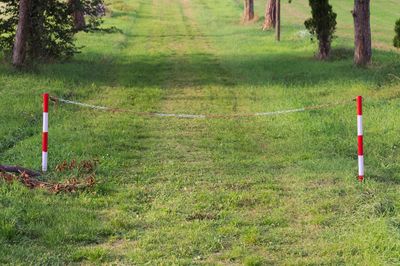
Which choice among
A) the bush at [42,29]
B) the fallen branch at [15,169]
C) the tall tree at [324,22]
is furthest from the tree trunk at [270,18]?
the fallen branch at [15,169]

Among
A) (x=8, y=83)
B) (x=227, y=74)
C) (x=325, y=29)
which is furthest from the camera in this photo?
(x=325, y=29)

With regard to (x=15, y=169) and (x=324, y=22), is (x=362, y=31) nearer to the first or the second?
(x=324, y=22)

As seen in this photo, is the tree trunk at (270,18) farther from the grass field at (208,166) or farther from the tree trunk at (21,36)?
the tree trunk at (21,36)

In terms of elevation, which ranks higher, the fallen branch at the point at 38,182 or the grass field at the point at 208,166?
the fallen branch at the point at 38,182

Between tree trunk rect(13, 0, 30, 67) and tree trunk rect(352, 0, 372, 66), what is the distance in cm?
993

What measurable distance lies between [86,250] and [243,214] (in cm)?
206

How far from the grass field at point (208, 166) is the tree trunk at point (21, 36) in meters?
0.54

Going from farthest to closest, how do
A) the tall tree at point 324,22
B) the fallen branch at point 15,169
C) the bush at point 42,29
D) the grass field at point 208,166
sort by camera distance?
the tall tree at point 324,22 < the bush at point 42,29 < the fallen branch at point 15,169 < the grass field at point 208,166

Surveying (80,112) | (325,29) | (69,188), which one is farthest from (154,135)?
(325,29)

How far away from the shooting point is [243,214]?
308 inches

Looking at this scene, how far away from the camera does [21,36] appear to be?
19.4 m

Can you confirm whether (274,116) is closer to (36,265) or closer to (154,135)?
(154,135)

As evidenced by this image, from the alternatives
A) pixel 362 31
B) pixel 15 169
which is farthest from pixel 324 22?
pixel 15 169

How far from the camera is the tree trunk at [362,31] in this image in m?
20.1
